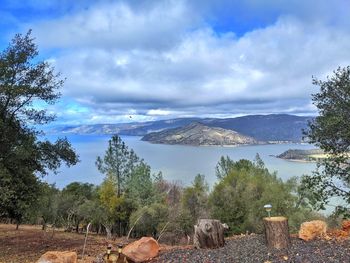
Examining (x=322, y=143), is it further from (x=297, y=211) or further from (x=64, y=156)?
(x=297, y=211)

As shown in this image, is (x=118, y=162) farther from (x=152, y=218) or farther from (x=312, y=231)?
(x=312, y=231)

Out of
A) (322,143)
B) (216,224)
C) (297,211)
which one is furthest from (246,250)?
(297,211)

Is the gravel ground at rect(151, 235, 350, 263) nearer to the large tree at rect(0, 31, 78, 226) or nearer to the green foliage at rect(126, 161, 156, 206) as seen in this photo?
the large tree at rect(0, 31, 78, 226)

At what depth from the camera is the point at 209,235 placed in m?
8.86

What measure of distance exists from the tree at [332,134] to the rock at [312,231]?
11.3 ft

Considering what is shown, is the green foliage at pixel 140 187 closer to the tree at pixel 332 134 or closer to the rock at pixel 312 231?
the tree at pixel 332 134

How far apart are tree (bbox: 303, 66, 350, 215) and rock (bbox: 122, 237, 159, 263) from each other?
6.39 metres

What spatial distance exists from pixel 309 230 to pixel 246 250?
1.73 m

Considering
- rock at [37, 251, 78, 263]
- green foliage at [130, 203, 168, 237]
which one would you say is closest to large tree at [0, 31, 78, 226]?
rock at [37, 251, 78, 263]

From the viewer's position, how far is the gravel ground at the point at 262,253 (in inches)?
302

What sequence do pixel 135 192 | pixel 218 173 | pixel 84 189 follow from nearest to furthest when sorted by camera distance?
pixel 135 192, pixel 84 189, pixel 218 173

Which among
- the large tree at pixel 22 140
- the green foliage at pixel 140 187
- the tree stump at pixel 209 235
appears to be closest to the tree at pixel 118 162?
the green foliage at pixel 140 187

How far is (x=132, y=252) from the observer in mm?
8719

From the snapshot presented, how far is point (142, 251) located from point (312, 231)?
3987 mm
